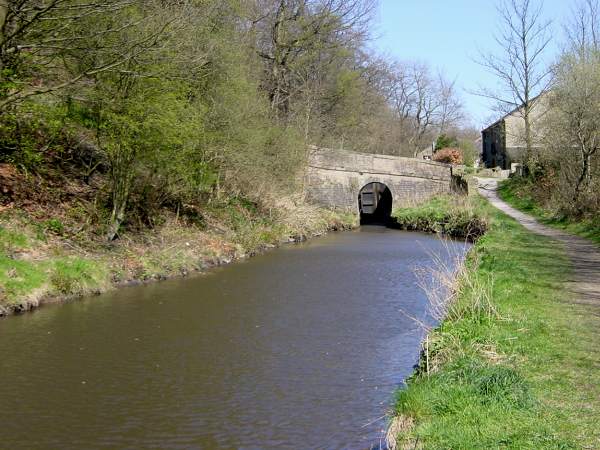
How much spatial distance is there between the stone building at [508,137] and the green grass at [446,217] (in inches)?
241

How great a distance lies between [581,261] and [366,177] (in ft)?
68.7

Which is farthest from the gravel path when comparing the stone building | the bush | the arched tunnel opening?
the bush

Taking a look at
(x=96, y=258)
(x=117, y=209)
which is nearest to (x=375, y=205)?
(x=117, y=209)

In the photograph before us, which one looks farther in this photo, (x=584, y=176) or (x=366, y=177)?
(x=366, y=177)

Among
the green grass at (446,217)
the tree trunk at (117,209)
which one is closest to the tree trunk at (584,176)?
the green grass at (446,217)

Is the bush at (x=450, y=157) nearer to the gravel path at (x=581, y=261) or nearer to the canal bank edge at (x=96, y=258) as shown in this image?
the gravel path at (x=581, y=261)

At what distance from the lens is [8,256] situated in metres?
12.6

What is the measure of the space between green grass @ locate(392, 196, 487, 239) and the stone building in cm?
612

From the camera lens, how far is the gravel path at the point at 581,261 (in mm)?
9539

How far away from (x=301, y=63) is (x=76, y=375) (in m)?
24.2

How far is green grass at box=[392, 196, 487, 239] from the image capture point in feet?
83.5

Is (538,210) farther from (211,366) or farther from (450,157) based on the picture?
(450,157)

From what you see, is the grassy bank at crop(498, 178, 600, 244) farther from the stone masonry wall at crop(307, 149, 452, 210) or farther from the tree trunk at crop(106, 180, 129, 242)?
the tree trunk at crop(106, 180, 129, 242)

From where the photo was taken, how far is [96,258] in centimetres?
1448
